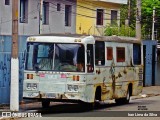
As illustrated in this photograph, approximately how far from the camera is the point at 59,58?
67.2ft

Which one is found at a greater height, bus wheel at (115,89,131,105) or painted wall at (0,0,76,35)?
painted wall at (0,0,76,35)

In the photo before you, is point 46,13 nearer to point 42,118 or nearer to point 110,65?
point 110,65

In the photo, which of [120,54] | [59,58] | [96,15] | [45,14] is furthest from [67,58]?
[96,15]

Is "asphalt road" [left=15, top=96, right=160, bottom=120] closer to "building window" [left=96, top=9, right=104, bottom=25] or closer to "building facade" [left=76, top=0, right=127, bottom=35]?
"building facade" [left=76, top=0, right=127, bottom=35]

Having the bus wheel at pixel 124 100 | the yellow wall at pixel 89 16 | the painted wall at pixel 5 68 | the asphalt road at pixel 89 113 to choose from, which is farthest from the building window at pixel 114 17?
the painted wall at pixel 5 68

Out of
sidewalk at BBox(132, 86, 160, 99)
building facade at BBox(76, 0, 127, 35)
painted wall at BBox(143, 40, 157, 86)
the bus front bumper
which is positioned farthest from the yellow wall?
the bus front bumper

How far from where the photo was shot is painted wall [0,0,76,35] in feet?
110

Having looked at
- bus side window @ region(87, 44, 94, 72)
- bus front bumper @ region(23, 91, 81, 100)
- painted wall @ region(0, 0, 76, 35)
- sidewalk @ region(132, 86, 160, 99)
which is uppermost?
painted wall @ region(0, 0, 76, 35)

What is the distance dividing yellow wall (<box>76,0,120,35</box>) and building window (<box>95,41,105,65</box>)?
19263 millimetres

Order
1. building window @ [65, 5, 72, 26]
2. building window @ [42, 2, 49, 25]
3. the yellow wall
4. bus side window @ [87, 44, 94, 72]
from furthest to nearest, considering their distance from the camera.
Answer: the yellow wall, building window @ [65, 5, 72, 26], building window @ [42, 2, 49, 25], bus side window @ [87, 44, 94, 72]

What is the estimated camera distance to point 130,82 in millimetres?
25594

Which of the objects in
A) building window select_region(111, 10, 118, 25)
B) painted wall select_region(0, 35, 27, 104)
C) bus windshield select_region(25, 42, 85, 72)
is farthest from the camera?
building window select_region(111, 10, 118, 25)

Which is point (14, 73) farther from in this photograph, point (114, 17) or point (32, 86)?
point (114, 17)

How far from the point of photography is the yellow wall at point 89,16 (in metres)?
41.7
